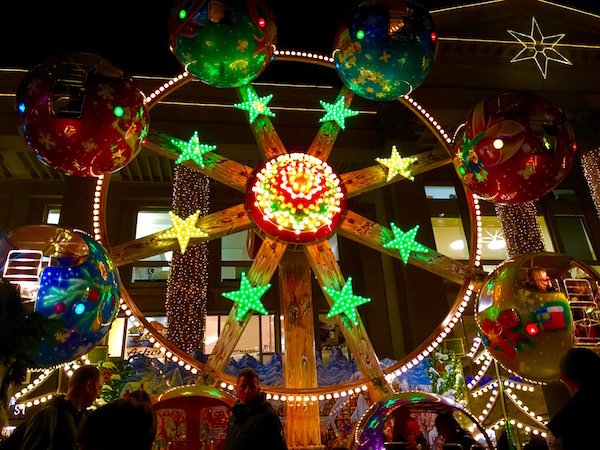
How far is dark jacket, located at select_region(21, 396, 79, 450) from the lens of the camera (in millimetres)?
3090

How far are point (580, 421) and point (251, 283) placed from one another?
3852 millimetres

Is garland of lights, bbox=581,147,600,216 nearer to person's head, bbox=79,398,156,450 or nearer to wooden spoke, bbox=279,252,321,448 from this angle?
wooden spoke, bbox=279,252,321,448

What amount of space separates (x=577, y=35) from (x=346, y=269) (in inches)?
406

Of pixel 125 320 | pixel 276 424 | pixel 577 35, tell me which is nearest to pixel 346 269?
pixel 125 320

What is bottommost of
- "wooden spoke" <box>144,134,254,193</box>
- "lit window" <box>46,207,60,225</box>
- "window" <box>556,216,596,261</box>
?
"wooden spoke" <box>144,134,254,193</box>

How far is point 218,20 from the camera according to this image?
5332mm

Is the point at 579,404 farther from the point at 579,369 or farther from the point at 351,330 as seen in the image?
the point at 351,330

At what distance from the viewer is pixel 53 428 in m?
3.17

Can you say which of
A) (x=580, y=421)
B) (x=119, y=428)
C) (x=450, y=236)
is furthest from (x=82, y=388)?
(x=450, y=236)

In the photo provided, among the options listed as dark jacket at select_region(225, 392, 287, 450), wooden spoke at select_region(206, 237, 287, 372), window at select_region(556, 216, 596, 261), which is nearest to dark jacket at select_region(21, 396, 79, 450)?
dark jacket at select_region(225, 392, 287, 450)

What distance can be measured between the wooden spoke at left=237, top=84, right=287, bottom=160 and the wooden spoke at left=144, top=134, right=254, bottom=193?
1.38ft

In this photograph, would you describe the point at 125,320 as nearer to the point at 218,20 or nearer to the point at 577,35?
the point at 218,20

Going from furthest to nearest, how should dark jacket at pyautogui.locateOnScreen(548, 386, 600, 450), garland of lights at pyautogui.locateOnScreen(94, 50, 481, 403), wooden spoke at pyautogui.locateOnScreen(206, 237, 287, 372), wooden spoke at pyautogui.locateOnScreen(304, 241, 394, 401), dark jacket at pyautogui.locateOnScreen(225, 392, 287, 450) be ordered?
1. wooden spoke at pyautogui.locateOnScreen(304, 241, 394, 401)
2. wooden spoke at pyautogui.locateOnScreen(206, 237, 287, 372)
3. garland of lights at pyautogui.locateOnScreen(94, 50, 481, 403)
4. dark jacket at pyautogui.locateOnScreen(225, 392, 287, 450)
5. dark jacket at pyautogui.locateOnScreen(548, 386, 600, 450)

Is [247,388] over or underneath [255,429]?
over
